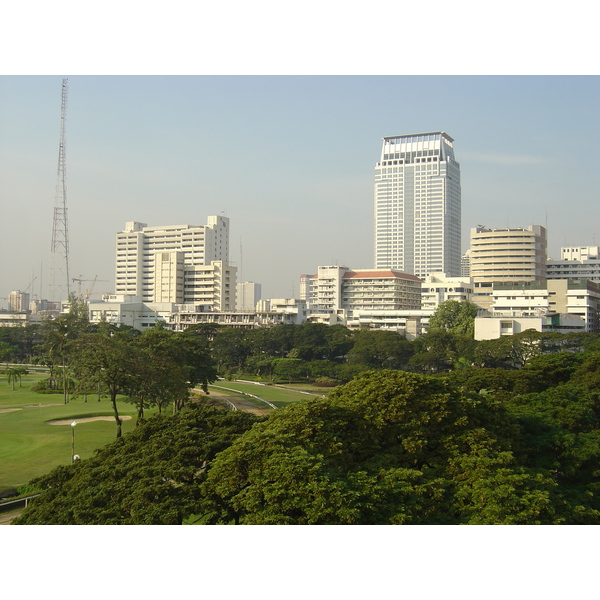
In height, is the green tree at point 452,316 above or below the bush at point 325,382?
above

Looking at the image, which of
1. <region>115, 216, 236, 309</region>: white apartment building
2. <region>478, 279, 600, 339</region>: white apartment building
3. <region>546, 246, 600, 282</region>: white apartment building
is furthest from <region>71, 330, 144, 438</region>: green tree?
<region>546, 246, 600, 282</region>: white apartment building

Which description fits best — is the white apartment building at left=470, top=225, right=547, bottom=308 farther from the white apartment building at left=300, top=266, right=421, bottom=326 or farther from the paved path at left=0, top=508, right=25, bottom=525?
the paved path at left=0, top=508, right=25, bottom=525

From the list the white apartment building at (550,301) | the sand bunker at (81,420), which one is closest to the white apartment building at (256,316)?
the white apartment building at (550,301)

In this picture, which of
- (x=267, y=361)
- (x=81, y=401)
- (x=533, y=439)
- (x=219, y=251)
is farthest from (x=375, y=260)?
(x=533, y=439)

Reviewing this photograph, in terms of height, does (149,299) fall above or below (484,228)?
below

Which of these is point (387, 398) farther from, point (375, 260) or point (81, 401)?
point (375, 260)

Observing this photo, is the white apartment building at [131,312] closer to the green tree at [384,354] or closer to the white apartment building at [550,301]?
the green tree at [384,354]

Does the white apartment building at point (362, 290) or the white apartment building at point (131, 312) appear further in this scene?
the white apartment building at point (362, 290)

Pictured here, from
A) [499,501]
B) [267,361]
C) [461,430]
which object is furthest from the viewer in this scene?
[267,361]
